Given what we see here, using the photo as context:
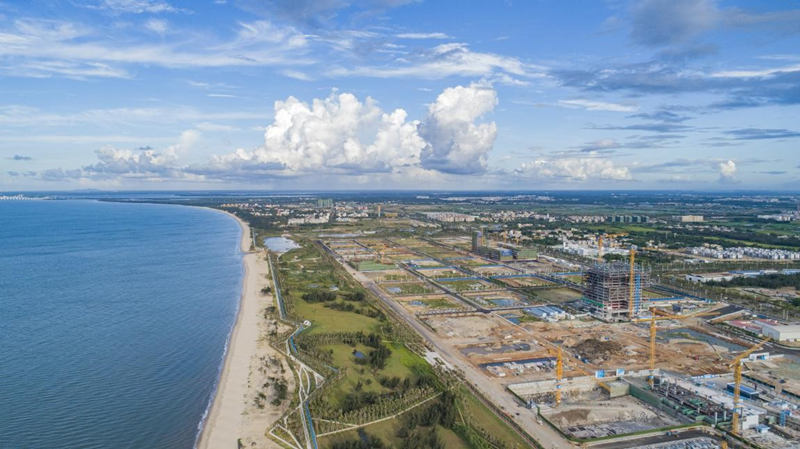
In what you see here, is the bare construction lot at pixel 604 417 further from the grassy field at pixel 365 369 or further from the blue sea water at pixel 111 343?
the blue sea water at pixel 111 343

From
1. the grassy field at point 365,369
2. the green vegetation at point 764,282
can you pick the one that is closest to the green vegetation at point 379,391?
the grassy field at point 365,369

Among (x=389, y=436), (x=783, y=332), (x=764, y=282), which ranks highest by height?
(x=764, y=282)

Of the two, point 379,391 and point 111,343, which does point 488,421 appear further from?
point 111,343

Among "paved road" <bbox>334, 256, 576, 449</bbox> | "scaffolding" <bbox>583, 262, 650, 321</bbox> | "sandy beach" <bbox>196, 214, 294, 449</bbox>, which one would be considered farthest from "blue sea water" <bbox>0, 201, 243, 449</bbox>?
"scaffolding" <bbox>583, 262, 650, 321</bbox>

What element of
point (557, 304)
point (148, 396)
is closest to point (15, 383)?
point (148, 396)

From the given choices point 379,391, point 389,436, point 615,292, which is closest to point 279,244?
point 615,292

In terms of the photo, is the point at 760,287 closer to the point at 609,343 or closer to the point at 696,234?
the point at 609,343
